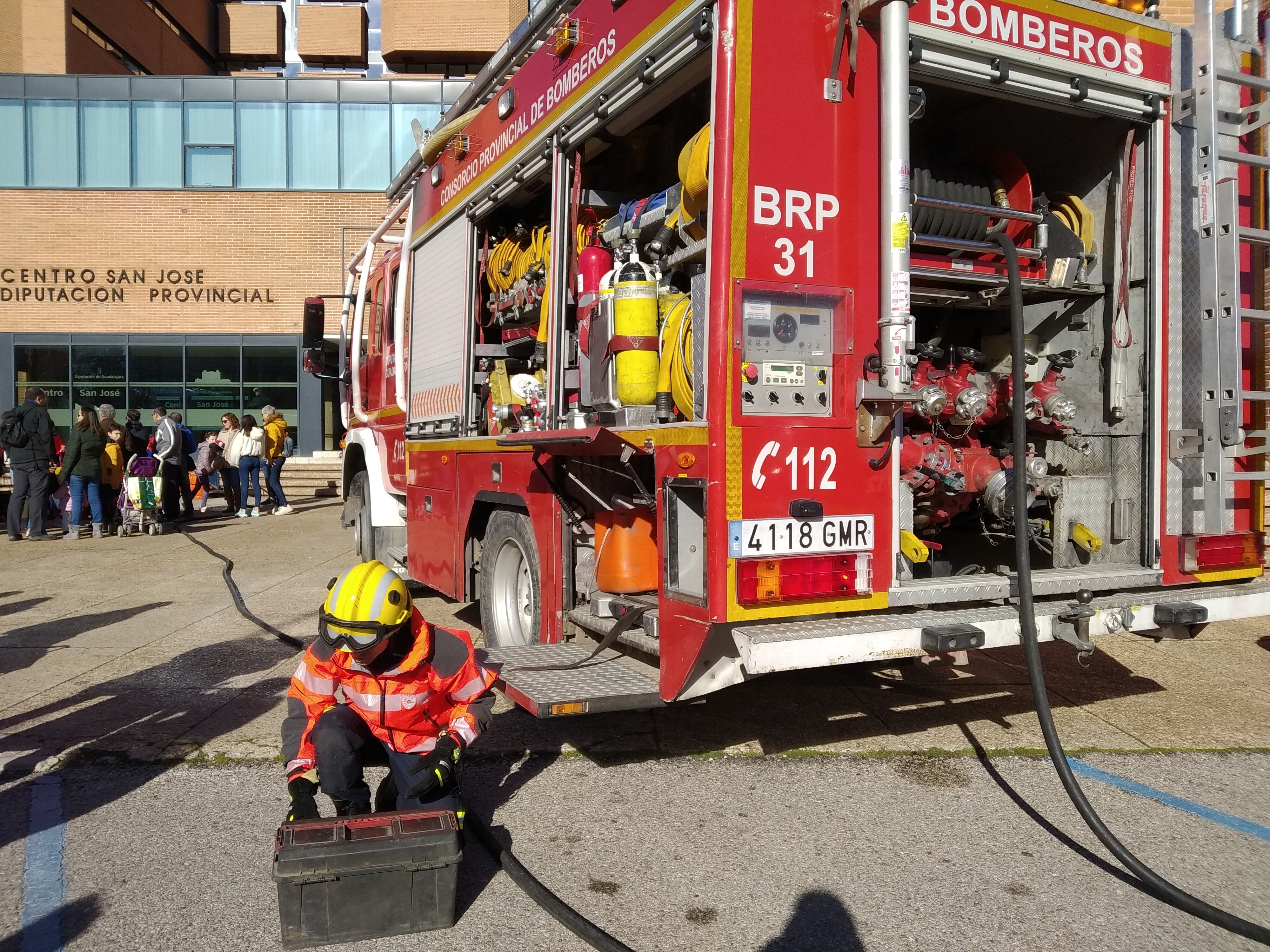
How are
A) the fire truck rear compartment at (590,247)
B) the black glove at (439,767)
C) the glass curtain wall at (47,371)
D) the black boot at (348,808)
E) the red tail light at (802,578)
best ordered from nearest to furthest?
1. the black glove at (439,767)
2. the black boot at (348,808)
3. the red tail light at (802,578)
4. the fire truck rear compartment at (590,247)
5. the glass curtain wall at (47,371)

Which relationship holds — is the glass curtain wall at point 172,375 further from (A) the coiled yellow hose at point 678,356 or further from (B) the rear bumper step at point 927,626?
(B) the rear bumper step at point 927,626

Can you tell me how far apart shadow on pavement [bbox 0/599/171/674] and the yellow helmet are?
166 inches

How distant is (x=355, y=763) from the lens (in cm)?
321

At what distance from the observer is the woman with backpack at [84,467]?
1279cm

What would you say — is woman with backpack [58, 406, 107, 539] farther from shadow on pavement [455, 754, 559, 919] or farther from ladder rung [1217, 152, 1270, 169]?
ladder rung [1217, 152, 1270, 169]

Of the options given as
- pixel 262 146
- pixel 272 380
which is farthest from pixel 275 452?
pixel 262 146

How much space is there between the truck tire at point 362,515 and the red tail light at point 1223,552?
5946mm

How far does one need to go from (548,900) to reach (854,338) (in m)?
2.17

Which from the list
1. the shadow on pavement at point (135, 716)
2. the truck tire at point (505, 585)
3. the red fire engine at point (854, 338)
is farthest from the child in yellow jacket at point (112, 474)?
the truck tire at point (505, 585)

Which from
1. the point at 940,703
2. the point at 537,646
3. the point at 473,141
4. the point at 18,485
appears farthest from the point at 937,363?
the point at 18,485

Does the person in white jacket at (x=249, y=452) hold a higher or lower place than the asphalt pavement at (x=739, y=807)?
higher

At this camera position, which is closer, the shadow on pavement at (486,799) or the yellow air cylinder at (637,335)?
the shadow on pavement at (486,799)

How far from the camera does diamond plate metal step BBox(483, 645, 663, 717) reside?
3.79m

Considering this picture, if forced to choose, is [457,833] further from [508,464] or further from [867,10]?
[867,10]
